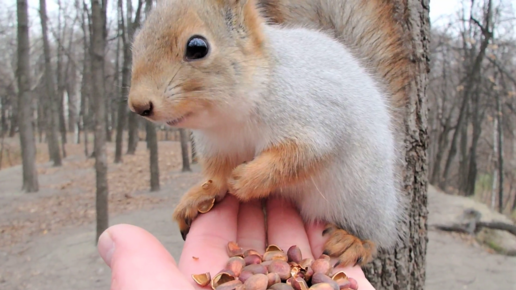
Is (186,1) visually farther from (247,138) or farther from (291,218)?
(291,218)

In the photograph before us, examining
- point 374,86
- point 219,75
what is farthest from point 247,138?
point 374,86

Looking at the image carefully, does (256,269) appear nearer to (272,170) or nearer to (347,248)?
(272,170)

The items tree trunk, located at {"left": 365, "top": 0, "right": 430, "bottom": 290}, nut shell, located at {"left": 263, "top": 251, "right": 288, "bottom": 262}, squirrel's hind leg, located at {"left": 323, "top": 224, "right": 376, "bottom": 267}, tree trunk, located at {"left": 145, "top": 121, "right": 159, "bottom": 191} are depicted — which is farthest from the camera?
tree trunk, located at {"left": 145, "top": 121, "right": 159, "bottom": 191}

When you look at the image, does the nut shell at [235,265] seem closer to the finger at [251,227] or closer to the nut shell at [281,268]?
the nut shell at [281,268]

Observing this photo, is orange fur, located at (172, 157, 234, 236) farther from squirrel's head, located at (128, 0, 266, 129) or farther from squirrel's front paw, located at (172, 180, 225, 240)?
squirrel's head, located at (128, 0, 266, 129)

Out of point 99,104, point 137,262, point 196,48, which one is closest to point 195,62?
point 196,48

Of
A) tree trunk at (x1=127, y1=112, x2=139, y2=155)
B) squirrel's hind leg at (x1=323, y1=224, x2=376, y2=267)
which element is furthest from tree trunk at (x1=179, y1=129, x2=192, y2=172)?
squirrel's hind leg at (x1=323, y1=224, x2=376, y2=267)
